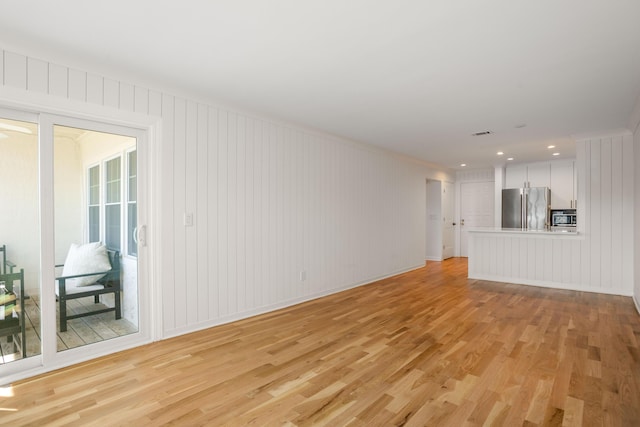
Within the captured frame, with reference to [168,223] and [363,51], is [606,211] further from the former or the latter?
[168,223]

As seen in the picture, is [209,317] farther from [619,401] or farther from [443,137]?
[443,137]

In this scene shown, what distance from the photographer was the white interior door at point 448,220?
9.04 m

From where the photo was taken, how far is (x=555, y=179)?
765 centimetres

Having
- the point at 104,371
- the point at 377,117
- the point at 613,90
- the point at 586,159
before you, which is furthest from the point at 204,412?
the point at 586,159

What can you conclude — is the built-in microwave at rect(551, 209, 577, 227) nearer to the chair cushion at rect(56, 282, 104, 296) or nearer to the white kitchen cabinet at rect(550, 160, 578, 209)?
the white kitchen cabinet at rect(550, 160, 578, 209)

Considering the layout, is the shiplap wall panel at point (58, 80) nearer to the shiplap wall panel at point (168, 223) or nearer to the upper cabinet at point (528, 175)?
the shiplap wall panel at point (168, 223)

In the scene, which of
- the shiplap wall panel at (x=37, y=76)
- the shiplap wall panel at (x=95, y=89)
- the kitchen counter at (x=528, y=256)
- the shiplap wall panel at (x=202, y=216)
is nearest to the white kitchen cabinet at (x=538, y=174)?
the kitchen counter at (x=528, y=256)

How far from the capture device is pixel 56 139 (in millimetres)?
2807

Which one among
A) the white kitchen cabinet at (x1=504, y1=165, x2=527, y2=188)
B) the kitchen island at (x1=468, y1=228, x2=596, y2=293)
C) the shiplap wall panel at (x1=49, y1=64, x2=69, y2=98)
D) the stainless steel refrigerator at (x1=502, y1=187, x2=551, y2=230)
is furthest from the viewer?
the white kitchen cabinet at (x1=504, y1=165, x2=527, y2=188)

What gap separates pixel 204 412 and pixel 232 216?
7.13 feet

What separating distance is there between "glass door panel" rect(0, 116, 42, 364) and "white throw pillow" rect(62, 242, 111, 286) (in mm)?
233

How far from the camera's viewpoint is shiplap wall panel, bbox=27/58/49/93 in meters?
2.56

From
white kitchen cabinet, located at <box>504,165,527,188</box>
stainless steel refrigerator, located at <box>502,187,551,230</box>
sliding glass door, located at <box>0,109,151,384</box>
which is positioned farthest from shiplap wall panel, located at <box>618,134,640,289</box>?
sliding glass door, located at <box>0,109,151,384</box>

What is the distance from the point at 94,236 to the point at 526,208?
326 inches
